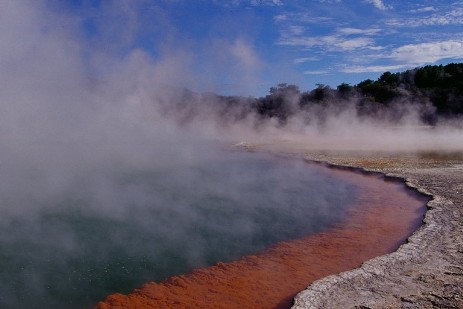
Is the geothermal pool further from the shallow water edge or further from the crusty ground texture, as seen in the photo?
the crusty ground texture

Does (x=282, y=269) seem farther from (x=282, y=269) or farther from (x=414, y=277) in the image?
(x=414, y=277)

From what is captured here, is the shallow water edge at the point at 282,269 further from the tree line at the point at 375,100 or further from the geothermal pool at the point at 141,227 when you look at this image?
the tree line at the point at 375,100

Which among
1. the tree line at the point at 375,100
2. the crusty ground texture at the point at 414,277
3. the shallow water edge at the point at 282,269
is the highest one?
the tree line at the point at 375,100

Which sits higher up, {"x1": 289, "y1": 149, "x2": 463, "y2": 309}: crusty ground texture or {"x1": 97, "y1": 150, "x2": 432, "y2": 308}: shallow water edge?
{"x1": 289, "y1": 149, "x2": 463, "y2": 309}: crusty ground texture

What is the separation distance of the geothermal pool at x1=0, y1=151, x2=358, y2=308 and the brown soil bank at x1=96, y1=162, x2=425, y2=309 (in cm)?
18

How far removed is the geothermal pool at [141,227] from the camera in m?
3.71

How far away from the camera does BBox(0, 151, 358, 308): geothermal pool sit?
3.71 m

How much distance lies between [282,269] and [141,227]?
76.9 inches

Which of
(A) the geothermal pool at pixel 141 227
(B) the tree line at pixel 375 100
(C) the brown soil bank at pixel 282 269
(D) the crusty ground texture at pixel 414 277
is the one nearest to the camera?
(D) the crusty ground texture at pixel 414 277

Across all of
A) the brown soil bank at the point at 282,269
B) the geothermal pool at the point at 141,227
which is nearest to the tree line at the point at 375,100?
the geothermal pool at the point at 141,227

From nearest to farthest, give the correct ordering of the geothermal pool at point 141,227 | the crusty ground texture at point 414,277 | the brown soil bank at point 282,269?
the crusty ground texture at point 414,277, the brown soil bank at point 282,269, the geothermal pool at point 141,227

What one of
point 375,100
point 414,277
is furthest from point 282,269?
point 375,100

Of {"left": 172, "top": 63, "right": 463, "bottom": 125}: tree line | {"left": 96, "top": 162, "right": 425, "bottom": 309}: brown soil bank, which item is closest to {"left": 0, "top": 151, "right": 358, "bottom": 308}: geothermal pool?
{"left": 96, "top": 162, "right": 425, "bottom": 309}: brown soil bank

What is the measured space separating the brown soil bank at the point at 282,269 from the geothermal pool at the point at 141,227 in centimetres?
18
